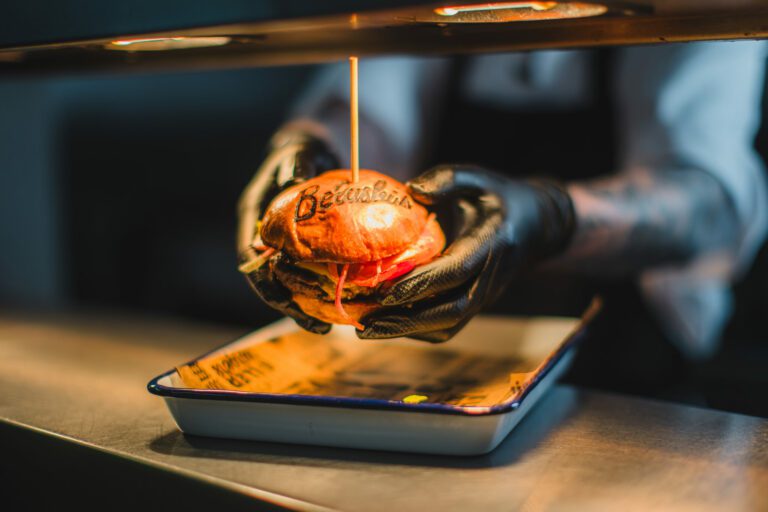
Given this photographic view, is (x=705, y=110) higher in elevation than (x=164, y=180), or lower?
higher

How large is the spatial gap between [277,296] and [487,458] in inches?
11.4

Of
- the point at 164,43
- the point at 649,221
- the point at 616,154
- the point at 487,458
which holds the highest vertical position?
the point at 164,43

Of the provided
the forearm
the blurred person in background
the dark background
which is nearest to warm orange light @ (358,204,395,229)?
the blurred person in background

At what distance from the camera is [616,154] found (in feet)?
5.60

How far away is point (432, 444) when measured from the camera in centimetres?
74

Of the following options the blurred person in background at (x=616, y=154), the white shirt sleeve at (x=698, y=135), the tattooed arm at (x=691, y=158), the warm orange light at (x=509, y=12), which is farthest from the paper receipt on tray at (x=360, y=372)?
the white shirt sleeve at (x=698, y=135)

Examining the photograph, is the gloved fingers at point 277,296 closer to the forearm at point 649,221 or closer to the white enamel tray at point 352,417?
the white enamel tray at point 352,417

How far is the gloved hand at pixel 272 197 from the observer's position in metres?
0.85

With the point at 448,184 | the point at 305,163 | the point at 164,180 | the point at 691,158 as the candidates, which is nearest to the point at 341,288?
the point at 448,184

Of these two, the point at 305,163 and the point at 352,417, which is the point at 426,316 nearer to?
the point at 352,417

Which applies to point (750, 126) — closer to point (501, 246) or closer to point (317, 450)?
point (501, 246)

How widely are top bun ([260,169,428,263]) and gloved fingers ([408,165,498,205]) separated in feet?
0.07

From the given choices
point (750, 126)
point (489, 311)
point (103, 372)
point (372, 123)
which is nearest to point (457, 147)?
point (372, 123)

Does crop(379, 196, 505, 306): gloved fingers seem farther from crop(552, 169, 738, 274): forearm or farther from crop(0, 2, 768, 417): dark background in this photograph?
crop(0, 2, 768, 417): dark background
